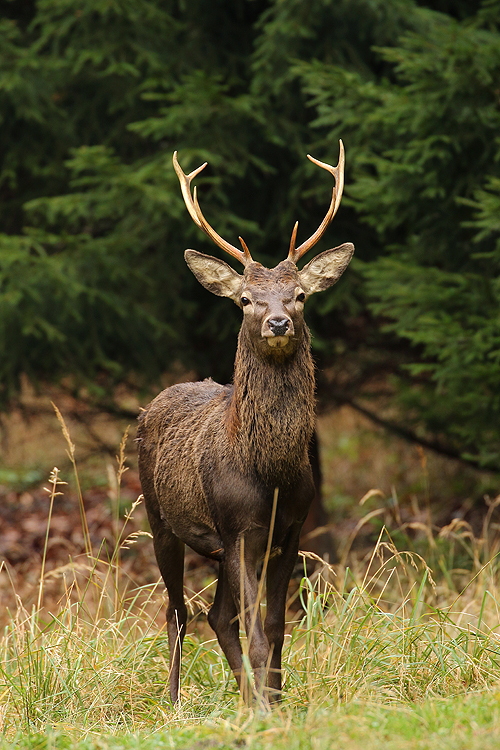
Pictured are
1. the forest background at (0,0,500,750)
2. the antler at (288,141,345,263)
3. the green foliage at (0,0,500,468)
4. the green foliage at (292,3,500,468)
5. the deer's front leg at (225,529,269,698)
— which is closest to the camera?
the deer's front leg at (225,529,269,698)

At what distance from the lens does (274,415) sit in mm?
3900

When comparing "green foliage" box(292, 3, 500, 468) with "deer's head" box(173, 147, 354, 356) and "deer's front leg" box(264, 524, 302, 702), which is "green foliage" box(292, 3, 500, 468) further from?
"deer's front leg" box(264, 524, 302, 702)

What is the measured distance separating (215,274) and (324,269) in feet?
1.73

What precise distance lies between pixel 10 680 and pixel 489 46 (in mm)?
4569

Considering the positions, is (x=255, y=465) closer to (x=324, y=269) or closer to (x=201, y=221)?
(x=324, y=269)

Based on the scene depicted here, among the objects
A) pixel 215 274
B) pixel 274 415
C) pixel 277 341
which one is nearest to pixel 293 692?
pixel 274 415

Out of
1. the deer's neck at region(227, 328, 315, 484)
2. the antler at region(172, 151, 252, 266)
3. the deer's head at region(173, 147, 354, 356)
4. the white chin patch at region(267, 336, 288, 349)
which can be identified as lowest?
the deer's neck at region(227, 328, 315, 484)

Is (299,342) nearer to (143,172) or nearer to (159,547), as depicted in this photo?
(159,547)

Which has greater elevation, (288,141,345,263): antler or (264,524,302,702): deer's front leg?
(288,141,345,263): antler

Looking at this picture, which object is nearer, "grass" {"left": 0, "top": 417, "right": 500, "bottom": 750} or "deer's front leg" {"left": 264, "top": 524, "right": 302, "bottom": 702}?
"grass" {"left": 0, "top": 417, "right": 500, "bottom": 750}

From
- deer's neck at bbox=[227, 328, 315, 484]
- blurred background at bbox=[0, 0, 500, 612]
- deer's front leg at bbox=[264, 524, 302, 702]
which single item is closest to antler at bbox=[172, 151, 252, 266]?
deer's neck at bbox=[227, 328, 315, 484]

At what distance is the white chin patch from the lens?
3.74 m

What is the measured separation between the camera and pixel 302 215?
274 inches

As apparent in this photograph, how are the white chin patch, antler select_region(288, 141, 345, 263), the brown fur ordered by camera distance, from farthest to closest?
1. antler select_region(288, 141, 345, 263)
2. the brown fur
3. the white chin patch
